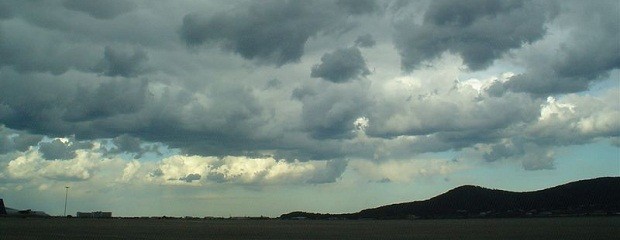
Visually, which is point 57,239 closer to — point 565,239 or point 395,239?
point 395,239

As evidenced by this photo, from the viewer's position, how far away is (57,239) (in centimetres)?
8306

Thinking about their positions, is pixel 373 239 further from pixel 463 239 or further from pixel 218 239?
pixel 218 239

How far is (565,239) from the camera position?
276 feet

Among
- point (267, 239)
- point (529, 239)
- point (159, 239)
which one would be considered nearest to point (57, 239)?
point (159, 239)

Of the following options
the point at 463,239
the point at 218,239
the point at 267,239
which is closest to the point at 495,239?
the point at 463,239

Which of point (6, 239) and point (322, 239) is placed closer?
point (6, 239)

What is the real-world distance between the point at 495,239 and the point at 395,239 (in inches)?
593

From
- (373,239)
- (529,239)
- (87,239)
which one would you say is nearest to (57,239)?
(87,239)

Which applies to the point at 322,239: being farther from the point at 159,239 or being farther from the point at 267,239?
the point at 159,239

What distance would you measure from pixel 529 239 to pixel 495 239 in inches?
207

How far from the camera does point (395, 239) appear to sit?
88.7 meters

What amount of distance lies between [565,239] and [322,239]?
36.5 meters

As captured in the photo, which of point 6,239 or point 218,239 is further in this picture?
point 218,239

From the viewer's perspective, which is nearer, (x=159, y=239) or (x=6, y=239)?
(x=6, y=239)
